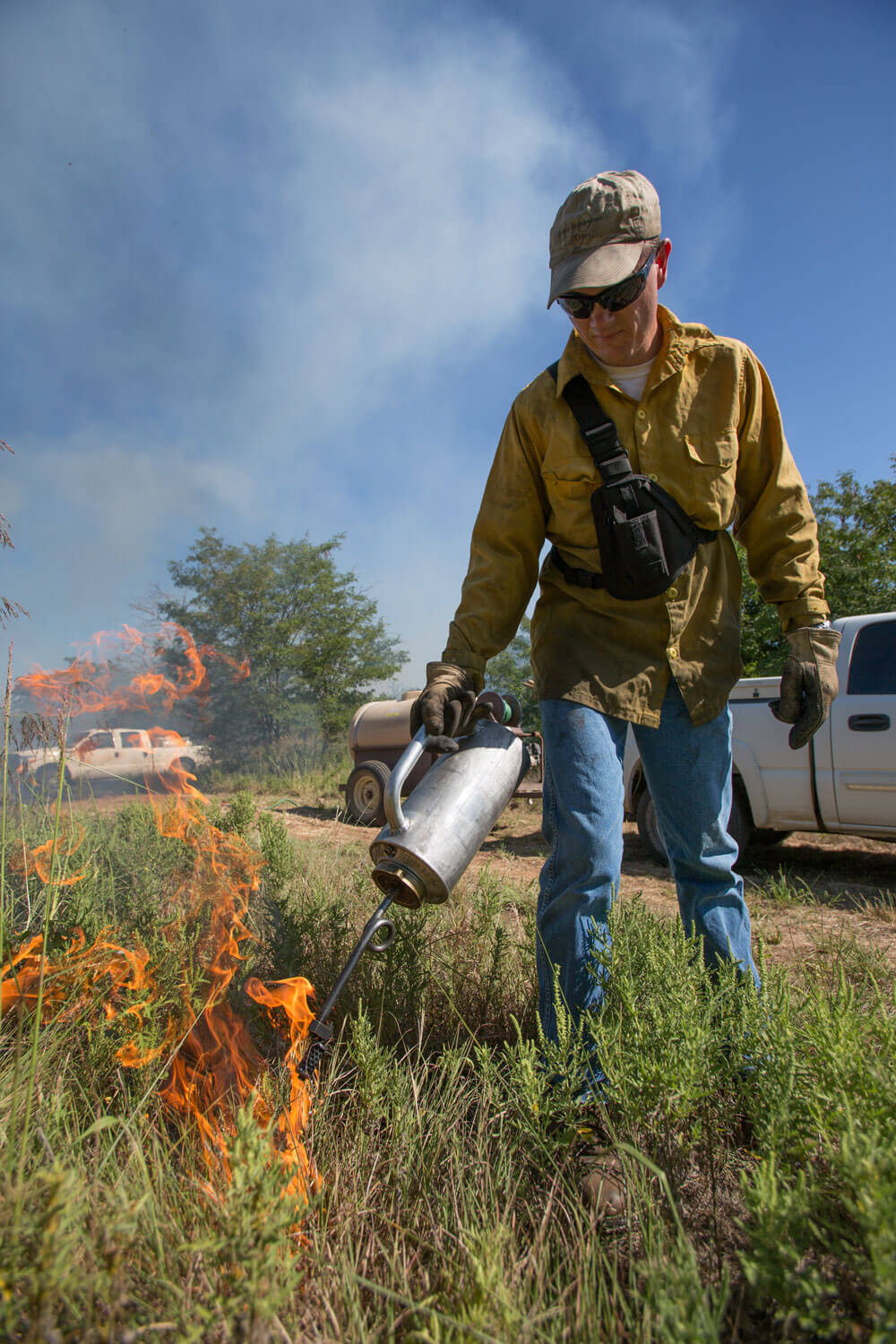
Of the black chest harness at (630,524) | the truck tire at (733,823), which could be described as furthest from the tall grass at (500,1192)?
the truck tire at (733,823)

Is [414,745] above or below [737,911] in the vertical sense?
above

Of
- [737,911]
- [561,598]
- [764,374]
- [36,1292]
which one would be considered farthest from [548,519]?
[36,1292]

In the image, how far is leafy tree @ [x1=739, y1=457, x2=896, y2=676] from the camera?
12414mm

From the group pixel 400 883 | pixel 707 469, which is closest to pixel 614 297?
pixel 707 469

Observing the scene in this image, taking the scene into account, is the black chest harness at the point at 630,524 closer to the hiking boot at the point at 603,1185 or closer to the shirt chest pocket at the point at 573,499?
the shirt chest pocket at the point at 573,499

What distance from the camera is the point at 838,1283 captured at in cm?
117

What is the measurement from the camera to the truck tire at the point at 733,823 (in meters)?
5.61

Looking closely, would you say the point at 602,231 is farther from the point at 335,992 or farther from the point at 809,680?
the point at 335,992

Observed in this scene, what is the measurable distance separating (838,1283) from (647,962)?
68 cm

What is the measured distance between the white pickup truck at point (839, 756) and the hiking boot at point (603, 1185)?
10.7 feet

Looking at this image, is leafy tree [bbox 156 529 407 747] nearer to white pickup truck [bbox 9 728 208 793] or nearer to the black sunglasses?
white pickup truck [bbox 9 728 208 793]

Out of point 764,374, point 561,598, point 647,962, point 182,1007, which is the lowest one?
point 182,1007

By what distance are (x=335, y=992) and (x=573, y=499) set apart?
1412 millimetres

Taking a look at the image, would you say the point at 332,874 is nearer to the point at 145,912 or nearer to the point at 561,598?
the point at 145,912
